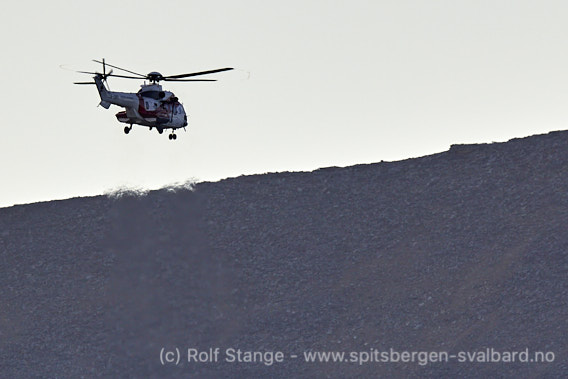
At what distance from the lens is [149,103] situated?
272 feet

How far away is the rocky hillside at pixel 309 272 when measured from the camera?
118 m

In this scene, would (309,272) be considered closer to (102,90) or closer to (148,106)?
(148,106)

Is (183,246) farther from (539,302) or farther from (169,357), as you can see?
(539,302)

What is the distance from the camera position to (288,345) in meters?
121

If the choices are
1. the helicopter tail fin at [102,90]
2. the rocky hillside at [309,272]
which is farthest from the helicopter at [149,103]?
the rocky hillside at [309,272]

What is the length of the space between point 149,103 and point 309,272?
5040 centimetres

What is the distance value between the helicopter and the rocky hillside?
1365 inches

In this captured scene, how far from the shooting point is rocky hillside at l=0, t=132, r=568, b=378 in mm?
118312

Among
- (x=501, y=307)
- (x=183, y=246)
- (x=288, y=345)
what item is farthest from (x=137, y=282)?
(x=501, y=307)

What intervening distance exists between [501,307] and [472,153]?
23.2 m

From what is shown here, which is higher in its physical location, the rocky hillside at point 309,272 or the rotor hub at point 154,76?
the rotor hub at point 154,76

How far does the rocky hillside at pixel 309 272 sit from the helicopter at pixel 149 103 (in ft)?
114

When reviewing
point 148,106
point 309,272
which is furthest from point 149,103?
point 309,272

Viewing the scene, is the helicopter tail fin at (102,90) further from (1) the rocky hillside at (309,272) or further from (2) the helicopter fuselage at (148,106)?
(1) the rocky hillside at (309,272)
